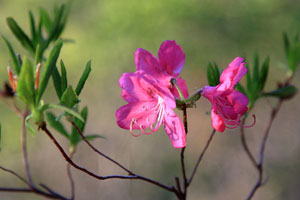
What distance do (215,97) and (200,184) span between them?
3.76 metres

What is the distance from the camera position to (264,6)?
17.6 feet

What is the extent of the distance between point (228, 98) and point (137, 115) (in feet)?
0.82

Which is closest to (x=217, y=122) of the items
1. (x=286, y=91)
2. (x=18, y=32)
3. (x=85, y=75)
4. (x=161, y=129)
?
(x=85, y=75)

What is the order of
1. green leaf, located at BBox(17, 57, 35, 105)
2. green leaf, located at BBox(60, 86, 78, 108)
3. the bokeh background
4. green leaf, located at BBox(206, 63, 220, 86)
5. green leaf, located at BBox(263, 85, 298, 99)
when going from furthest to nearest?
the bokeh background → green leaf, located at BBox(263, 85, 298, 99) → green leaf, located at BBox(206, 63, 220, 86) → green leaf, located at BBox(60, 86, 78, 108) → green leaf, located at BBox(17, 57, 35, 105)

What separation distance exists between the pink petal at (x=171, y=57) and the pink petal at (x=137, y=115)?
143mm

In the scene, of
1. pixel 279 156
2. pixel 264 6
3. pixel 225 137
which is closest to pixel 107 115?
pixel 225 137

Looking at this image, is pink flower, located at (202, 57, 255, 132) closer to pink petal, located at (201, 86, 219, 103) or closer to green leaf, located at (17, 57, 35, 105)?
pink petal, located at (201, 86, 219, 103)

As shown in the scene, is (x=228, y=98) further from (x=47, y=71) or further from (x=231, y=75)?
(x=47, y=71)

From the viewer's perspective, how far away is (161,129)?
191 inches

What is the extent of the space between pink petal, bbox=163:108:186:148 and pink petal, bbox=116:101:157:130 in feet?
0.16

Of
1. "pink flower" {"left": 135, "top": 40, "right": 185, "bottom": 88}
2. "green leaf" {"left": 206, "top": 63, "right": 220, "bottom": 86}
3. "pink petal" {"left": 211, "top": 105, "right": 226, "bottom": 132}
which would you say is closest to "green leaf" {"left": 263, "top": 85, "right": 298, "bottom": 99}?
"green leaf" {"left": 206, "top": 63, "right": 220, "bottom": 86}

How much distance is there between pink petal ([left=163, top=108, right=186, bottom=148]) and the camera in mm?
964

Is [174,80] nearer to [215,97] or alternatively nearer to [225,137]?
[215,97]

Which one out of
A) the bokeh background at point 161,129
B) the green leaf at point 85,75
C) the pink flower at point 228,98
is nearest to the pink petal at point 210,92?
the pink flower at point 228,98
